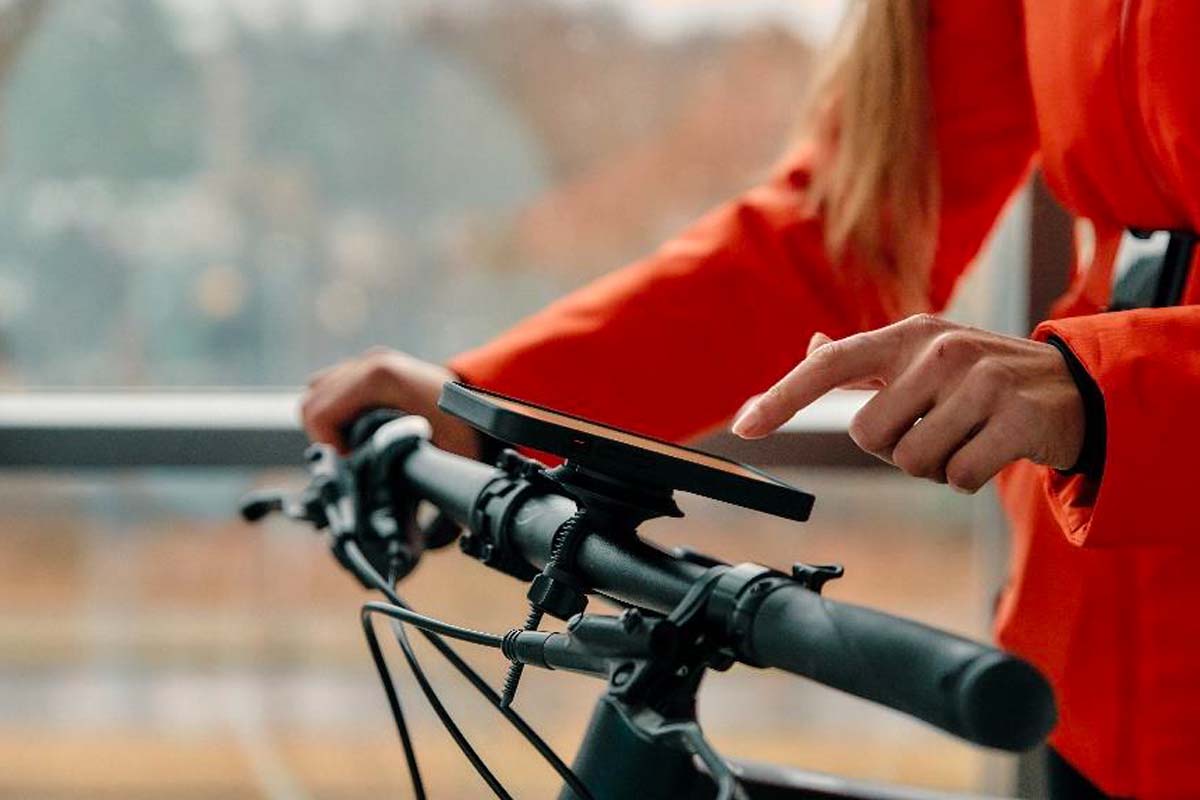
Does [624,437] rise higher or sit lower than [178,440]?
higher

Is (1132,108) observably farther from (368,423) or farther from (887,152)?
(368,423)

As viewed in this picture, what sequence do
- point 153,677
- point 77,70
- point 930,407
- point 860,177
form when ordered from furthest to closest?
point 153,677, point 77,70, point 860,177, point 930,407

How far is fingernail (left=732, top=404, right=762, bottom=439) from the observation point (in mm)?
518

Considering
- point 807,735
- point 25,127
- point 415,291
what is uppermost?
point 25,127

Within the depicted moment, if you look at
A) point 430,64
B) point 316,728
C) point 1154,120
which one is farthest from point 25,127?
point 1154,120

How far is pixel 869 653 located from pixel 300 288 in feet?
5.12

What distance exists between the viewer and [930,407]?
0.52m

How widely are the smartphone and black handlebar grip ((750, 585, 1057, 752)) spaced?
2.2 inches

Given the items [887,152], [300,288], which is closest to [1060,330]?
[887,152]

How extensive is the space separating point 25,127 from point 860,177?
124 cm

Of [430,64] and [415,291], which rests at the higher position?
[430,64]

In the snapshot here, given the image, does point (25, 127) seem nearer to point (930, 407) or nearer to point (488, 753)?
point (488, 753)

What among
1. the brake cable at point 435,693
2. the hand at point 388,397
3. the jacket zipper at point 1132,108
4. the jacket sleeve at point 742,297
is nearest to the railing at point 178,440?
the jacket sleeve at point 742,297

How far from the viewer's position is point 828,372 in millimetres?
513
